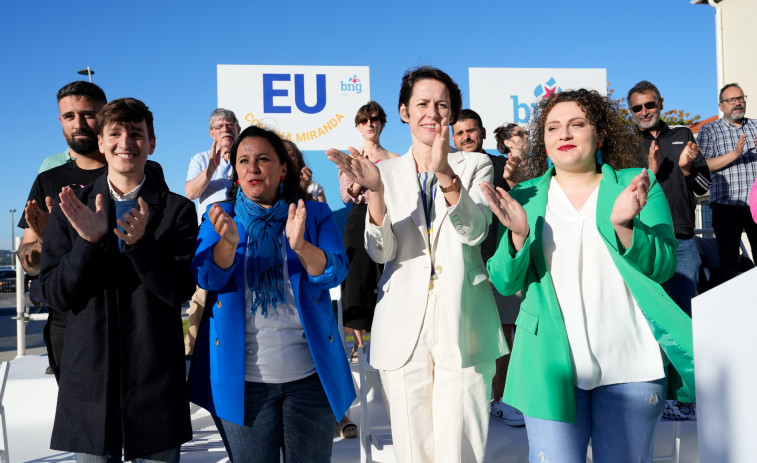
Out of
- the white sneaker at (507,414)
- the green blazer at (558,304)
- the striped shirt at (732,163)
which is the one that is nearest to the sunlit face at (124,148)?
the green blazer at (558,304)

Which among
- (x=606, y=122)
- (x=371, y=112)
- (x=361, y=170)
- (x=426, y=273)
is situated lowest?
(x=426, y=273)

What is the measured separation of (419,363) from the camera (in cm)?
227

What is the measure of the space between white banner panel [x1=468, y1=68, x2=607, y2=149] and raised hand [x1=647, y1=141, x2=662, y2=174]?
6.14 feet

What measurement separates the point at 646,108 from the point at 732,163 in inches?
48.4

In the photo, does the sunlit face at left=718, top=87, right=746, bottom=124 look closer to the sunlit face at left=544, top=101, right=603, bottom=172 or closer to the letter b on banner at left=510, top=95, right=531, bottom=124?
the letter b on banner at left=510, top=95, right=531, bottom=124

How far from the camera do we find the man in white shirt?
4.39 metres

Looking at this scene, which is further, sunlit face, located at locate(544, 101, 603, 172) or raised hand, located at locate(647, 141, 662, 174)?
raised hand, located at locate(647, 141, 662, 174)

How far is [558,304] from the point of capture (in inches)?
77.4

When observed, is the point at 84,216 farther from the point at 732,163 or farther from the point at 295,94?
the point at 732,163

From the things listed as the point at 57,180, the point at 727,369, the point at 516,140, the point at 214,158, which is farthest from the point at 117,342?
the point at 516,140

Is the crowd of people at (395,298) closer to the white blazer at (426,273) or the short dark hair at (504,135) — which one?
the white blazer at (426,273)

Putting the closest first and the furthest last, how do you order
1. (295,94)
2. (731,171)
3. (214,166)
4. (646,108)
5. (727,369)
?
1. (727,369)
2. (646,108)
3. (214,166)
4. (731,171)
5. (295,94)

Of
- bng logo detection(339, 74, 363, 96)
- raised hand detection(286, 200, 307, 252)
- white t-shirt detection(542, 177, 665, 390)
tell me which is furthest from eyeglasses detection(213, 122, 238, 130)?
white t-shirt detection(542, 177, 665, 390)

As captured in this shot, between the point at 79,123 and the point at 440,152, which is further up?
the point at 79,123
